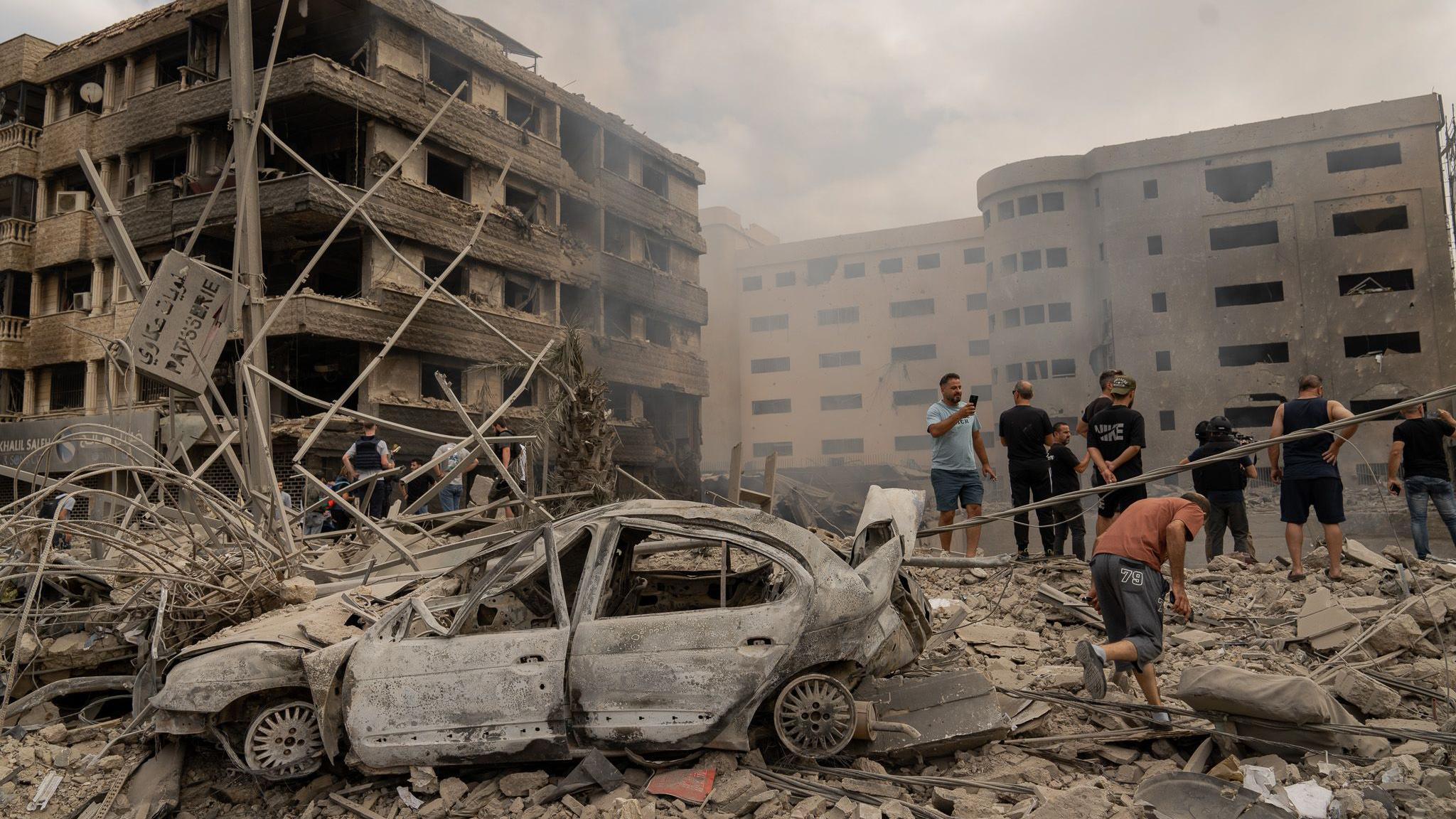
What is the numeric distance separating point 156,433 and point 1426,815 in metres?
22.5

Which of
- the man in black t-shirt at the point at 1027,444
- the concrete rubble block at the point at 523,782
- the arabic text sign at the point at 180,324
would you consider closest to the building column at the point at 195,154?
the arabic text sign at the point at 180,324

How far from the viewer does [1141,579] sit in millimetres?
4730

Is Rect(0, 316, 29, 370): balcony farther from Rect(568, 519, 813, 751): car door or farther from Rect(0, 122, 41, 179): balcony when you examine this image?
Rect(568, 519, 813, 751): car door

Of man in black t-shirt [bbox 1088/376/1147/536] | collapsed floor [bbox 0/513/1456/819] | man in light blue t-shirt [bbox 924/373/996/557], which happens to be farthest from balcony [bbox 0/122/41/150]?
man in black t-shirt [bbox 1088/376/1147/536]

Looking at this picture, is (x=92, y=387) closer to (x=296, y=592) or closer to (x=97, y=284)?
(x=97, y=284)

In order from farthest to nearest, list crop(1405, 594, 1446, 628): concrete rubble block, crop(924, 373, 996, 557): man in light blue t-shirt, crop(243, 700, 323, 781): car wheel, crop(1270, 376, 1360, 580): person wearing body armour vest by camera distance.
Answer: crop(924, 373, 996, 557): man in light blue t-shirt
crop(1270, 376, 1360, 580): person wearing body armour vest
crop(1405, 594, 1446, 628): concrete rubble block
crop(243, 700, 323, 781): car wheel

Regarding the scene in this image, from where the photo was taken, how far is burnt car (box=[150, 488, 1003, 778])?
418 cm

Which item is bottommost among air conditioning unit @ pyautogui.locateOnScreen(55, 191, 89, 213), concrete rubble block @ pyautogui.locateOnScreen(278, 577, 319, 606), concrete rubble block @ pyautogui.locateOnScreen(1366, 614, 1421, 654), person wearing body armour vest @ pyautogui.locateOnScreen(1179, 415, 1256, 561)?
concrete rubble block @ pyautogui.locateOnScreen(1366, 614, 1421, 654)

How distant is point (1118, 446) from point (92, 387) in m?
25.9

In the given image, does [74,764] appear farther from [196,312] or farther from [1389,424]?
[1389,424]

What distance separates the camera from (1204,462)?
495 centimetres

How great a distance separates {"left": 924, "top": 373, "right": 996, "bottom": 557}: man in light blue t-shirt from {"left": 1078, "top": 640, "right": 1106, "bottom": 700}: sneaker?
357 centimetres

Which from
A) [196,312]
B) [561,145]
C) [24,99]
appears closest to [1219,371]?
[561,145]

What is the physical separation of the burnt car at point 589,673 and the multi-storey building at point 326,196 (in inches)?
641
